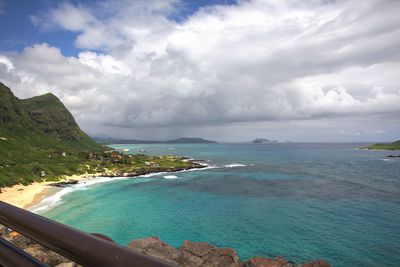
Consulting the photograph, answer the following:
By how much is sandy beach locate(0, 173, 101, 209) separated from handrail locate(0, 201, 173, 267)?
56260 mm

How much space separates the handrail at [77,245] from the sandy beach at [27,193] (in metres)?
56.3

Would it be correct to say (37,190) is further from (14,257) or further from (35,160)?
(14,257)

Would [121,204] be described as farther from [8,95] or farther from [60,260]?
[8,95]

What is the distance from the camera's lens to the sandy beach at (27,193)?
52.3 m

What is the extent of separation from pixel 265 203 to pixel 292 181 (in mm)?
30828

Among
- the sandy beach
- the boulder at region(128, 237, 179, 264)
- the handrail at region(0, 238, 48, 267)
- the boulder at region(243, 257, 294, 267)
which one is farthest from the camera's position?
the sandy beach

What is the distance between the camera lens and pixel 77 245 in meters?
1.78

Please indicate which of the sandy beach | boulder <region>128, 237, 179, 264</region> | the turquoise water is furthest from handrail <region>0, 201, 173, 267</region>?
the sandy beach

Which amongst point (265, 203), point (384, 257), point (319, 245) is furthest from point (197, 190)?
point (384, 257)

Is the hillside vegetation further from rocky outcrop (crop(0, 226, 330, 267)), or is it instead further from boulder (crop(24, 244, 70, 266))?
boulder (crop(24, 244, 70, 266))

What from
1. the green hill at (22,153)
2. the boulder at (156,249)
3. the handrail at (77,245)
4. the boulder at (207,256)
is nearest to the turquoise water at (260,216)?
the boulder at (207,256)

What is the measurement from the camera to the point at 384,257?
1134 inches

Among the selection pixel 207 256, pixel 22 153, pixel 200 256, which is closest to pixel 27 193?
pixel 200 256

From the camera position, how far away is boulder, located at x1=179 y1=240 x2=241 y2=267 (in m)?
19.8
